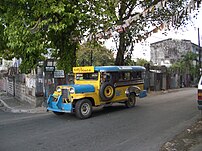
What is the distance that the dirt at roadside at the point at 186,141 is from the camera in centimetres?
677

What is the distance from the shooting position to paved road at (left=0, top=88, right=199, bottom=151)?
7035mm

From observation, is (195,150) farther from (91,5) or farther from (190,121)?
(91,5)

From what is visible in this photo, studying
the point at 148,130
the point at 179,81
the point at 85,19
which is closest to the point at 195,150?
the point at 148,130

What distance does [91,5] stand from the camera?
46.5ft

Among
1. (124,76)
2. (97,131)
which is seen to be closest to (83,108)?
(97,131)

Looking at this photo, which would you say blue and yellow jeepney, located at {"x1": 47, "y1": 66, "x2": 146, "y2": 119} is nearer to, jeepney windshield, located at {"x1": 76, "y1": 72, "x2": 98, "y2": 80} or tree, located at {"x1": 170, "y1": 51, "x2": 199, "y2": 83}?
jeepney windshield, located at {"x1": 76, "y1": 72, "x2": 98, "y2": 80}

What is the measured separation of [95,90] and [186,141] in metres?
5.17

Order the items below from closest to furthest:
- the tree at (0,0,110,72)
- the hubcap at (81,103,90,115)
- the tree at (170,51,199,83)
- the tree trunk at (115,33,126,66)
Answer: the hubcap at (81,103,90,115) → the tree at (0,0,110,72) → the tree trunk at (115,33,126,66) → the tree at (170,51,199,83)

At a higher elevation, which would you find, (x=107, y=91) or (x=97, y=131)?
(x=107, y=91)

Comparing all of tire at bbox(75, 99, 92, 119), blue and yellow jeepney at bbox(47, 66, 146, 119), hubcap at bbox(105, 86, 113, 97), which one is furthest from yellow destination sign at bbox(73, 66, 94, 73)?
tire at bbox(75, 99, 92, 119)

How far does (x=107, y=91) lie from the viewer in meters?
12.1

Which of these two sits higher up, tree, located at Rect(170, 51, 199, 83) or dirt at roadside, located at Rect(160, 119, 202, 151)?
tree, located at Rect(170, 51, 199, 83)

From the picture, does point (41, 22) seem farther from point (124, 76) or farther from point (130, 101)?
point (130, 101)

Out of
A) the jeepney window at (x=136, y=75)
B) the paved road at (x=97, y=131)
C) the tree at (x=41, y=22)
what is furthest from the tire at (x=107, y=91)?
the tree at (x=41, y=22)
